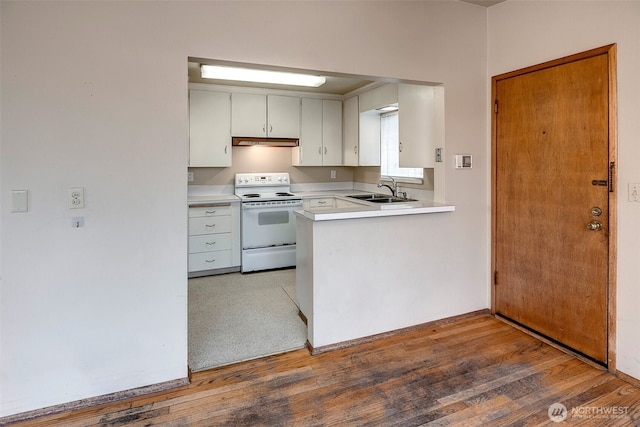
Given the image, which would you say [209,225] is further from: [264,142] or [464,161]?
[464,161]

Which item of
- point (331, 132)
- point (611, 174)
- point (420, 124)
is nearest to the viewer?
point (611, 174)

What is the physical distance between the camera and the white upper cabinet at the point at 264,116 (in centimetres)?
463

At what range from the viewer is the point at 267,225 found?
454 centimetres

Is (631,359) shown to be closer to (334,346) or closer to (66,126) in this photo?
(334,346)

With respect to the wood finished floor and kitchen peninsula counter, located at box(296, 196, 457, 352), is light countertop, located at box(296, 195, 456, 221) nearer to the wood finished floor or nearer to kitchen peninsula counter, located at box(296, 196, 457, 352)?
kitchen peninsula counter, located at box(296, 196, 457, 352)

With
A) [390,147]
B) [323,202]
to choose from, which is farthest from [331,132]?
[323,202]

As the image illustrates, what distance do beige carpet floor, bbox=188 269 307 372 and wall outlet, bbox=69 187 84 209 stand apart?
1.21 metres

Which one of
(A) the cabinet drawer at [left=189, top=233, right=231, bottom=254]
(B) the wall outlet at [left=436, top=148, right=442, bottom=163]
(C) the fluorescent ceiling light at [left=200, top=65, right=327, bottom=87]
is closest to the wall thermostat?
(B) the wall outlet at [left=436, top=148, right=442, bottom=163]

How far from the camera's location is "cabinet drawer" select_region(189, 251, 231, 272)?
14.1ft

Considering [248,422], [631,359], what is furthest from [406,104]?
[248,422]

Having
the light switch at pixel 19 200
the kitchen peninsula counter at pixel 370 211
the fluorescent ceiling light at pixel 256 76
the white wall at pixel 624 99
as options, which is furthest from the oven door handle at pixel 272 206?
the white wall at pixel 624 99

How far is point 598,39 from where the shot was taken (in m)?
2.27

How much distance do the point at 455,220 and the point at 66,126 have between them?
107 inches

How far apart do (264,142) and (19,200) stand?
10.3ft
